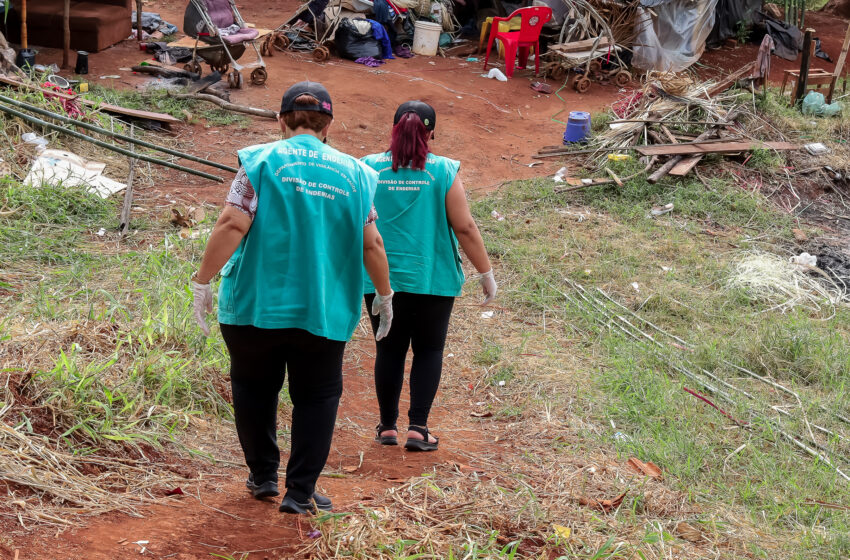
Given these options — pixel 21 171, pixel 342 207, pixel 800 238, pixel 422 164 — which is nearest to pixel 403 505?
pixel 342 207

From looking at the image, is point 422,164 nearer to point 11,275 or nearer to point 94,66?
point 11,275

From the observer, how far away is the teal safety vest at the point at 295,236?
2781mm

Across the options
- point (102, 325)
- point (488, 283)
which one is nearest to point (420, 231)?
point (488, 283)

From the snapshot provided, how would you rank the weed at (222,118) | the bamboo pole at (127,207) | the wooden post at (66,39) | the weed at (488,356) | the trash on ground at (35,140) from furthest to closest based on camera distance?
the wooden post at (66,39) → the weed at (222,118) → the trash on ground at (35,140) → the bamboo pole at (127,207) → the weed at (488,356)

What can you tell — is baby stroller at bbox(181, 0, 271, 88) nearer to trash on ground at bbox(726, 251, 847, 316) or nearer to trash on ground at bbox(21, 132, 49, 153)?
trash on ground at bbox(21, 132, 49, 153)

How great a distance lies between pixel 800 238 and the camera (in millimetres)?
7840

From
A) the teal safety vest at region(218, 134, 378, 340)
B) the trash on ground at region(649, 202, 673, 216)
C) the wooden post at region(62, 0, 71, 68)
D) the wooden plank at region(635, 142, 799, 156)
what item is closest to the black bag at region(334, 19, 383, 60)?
the wooden post at region(62, 0, 71, 68)

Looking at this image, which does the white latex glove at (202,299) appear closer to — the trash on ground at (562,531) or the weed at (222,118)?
the trash on ground at (562,531)

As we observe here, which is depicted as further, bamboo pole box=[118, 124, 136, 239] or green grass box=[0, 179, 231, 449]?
bamboo pole box=[118, 124, 136, 239]

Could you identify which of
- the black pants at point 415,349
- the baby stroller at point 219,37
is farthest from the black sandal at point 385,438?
the baby stroller at point 219,37

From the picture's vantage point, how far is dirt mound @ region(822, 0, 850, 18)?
18875mm

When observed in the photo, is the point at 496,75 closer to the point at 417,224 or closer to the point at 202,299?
the point at 417,224

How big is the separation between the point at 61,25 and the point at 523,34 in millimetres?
6728

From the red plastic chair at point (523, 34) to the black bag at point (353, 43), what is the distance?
1.82 metres
